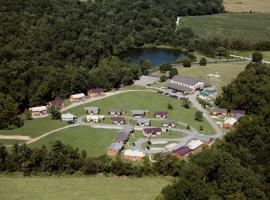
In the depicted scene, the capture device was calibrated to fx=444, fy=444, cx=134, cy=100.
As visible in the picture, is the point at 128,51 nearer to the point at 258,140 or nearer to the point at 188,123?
the point at 188,123

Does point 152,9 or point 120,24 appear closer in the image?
A: point 120,24

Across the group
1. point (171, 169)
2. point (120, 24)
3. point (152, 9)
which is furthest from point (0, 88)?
point (152, 9)

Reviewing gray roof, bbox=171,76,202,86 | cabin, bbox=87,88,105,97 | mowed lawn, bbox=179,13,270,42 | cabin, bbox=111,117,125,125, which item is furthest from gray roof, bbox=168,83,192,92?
mowed lawn, bbox=179,13,270,42

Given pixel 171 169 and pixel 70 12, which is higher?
pixel 70 12

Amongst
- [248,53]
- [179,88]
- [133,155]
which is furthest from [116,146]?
[248,53]

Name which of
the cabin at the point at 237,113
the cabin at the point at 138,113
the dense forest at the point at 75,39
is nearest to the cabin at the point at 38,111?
the dense forest at the point at 75,39

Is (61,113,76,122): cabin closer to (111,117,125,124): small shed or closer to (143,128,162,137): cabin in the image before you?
(111,117,125,124): small shed
